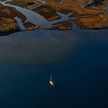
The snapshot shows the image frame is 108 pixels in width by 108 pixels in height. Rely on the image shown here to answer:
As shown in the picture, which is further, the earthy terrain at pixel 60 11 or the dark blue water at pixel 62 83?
the earthy terrain at pixel 60 11

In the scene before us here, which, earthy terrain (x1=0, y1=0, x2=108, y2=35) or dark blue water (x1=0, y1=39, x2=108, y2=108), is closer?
dark blue water (x1=0, y1=39, x2=108, y2=108)

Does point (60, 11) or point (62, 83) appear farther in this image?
point (60, 11)

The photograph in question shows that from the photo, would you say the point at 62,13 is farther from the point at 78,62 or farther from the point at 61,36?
the point at 78,62

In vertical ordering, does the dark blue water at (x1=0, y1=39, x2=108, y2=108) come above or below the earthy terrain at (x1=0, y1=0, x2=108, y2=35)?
above

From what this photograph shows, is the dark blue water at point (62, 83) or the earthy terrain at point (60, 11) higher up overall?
the dark blue water at point (62, 83)
